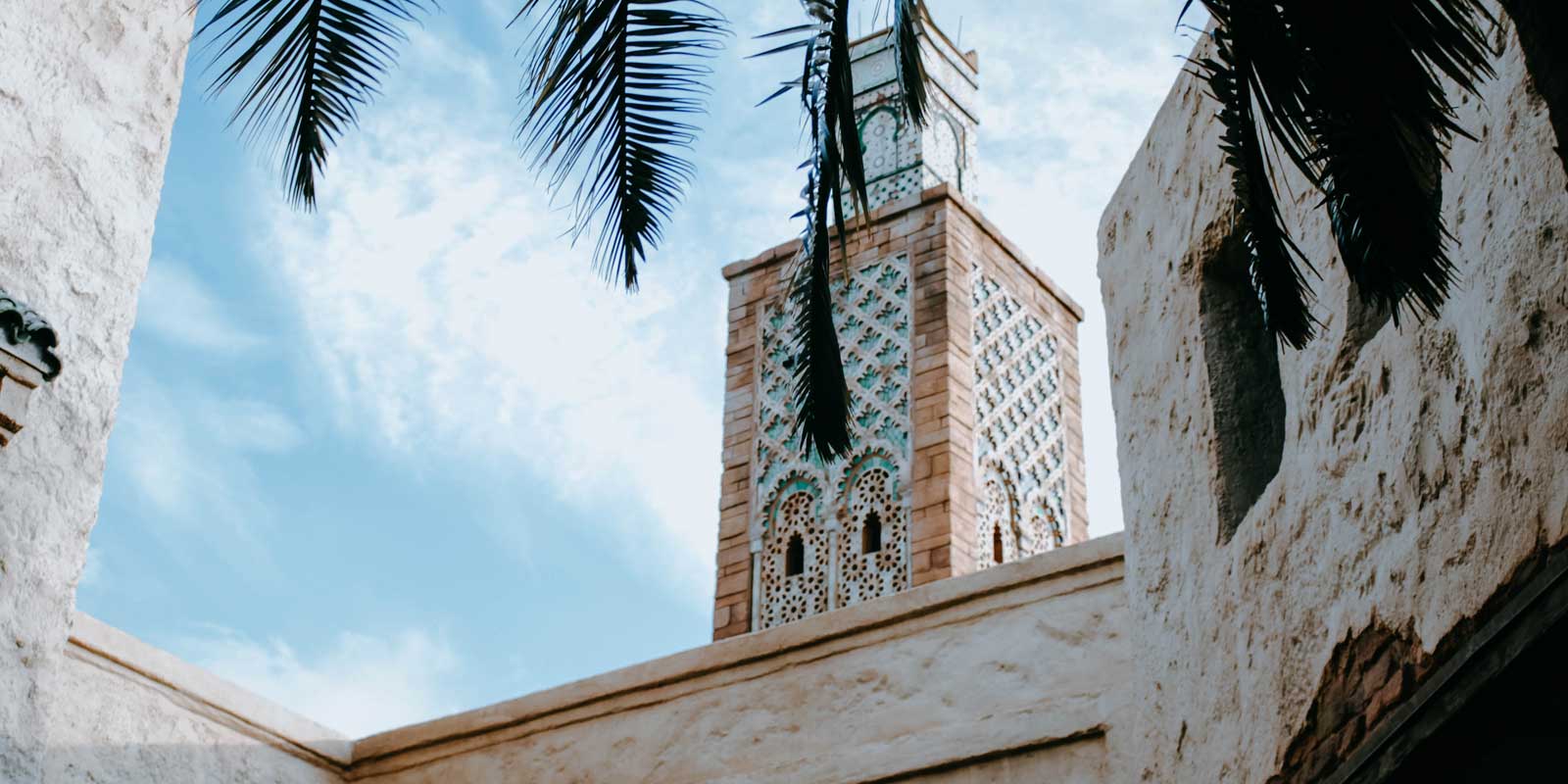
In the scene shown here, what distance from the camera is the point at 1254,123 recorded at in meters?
2.55

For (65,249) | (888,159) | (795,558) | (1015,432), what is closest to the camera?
(65,249)

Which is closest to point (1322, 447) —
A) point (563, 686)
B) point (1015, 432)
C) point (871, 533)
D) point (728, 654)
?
point (728, 654)

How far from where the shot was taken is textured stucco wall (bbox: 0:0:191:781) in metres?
3.90

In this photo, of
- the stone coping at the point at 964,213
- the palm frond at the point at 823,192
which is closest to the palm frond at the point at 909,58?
the palm frond at the point at 823,192

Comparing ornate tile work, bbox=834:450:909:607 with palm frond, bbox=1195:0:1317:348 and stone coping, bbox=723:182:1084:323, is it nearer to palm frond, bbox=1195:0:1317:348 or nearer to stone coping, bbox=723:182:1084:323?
stone coping, bbox=723:182:1084:323

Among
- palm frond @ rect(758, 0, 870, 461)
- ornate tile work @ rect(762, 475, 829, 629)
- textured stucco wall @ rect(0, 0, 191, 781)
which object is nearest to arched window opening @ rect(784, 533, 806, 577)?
ornate tile work @ rect(762, 475, 829, 629)

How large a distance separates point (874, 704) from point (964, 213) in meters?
5.62

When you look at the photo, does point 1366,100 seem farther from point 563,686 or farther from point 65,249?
point 563,686

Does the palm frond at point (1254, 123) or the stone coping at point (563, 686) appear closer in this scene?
the palm frond at point (1254, 123)

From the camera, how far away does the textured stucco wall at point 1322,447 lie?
9.03ft

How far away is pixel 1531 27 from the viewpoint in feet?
6.71

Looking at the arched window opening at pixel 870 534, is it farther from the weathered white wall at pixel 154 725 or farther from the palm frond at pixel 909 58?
the palm frond at pixel 909 58

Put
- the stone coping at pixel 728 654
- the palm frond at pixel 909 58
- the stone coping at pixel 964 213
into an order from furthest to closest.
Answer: the stone coping at pixel 964 213 → the stone coping at pixel 728 654 → the palm frond at pixel 909 58

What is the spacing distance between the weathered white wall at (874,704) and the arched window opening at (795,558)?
145 inches
